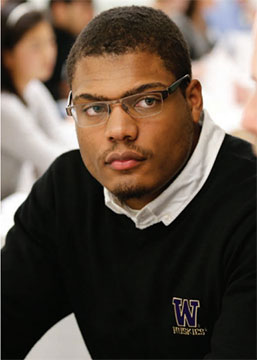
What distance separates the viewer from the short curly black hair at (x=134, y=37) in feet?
2.93

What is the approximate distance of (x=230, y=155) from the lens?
0.96 metres

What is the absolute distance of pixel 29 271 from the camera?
44.9 inches

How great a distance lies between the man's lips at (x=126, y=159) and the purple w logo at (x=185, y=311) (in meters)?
0.26

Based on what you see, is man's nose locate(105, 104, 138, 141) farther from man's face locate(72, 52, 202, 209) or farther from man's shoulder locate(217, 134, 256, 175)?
man's shoulder locate(217, 134, 256, 175)

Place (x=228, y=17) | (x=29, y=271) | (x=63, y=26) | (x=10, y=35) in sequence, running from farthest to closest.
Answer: (x=228, y=17) → (x=63, y=26) → (x=10, y=35) → (x=29, y=271)

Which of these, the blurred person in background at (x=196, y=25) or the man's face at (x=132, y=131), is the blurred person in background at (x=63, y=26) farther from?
the man's face at (x=132, y=131)

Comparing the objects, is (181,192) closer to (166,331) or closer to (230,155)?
(230,155)

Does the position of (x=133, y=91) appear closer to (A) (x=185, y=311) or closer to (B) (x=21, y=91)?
(A) (x=185, y=311)

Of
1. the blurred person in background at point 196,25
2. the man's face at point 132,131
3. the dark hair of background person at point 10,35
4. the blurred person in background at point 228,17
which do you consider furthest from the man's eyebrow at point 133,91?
the blurred person in background at point 228,17

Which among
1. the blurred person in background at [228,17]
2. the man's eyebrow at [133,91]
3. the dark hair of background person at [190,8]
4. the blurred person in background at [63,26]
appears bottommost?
the man's eyebrow at [133,91]

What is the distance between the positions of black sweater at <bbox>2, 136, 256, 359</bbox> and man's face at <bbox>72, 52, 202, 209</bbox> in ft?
0.29

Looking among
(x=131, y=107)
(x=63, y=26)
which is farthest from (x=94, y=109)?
(x=63, y=26)

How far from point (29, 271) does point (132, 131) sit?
0.43m

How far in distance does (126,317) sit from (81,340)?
0.69ft
